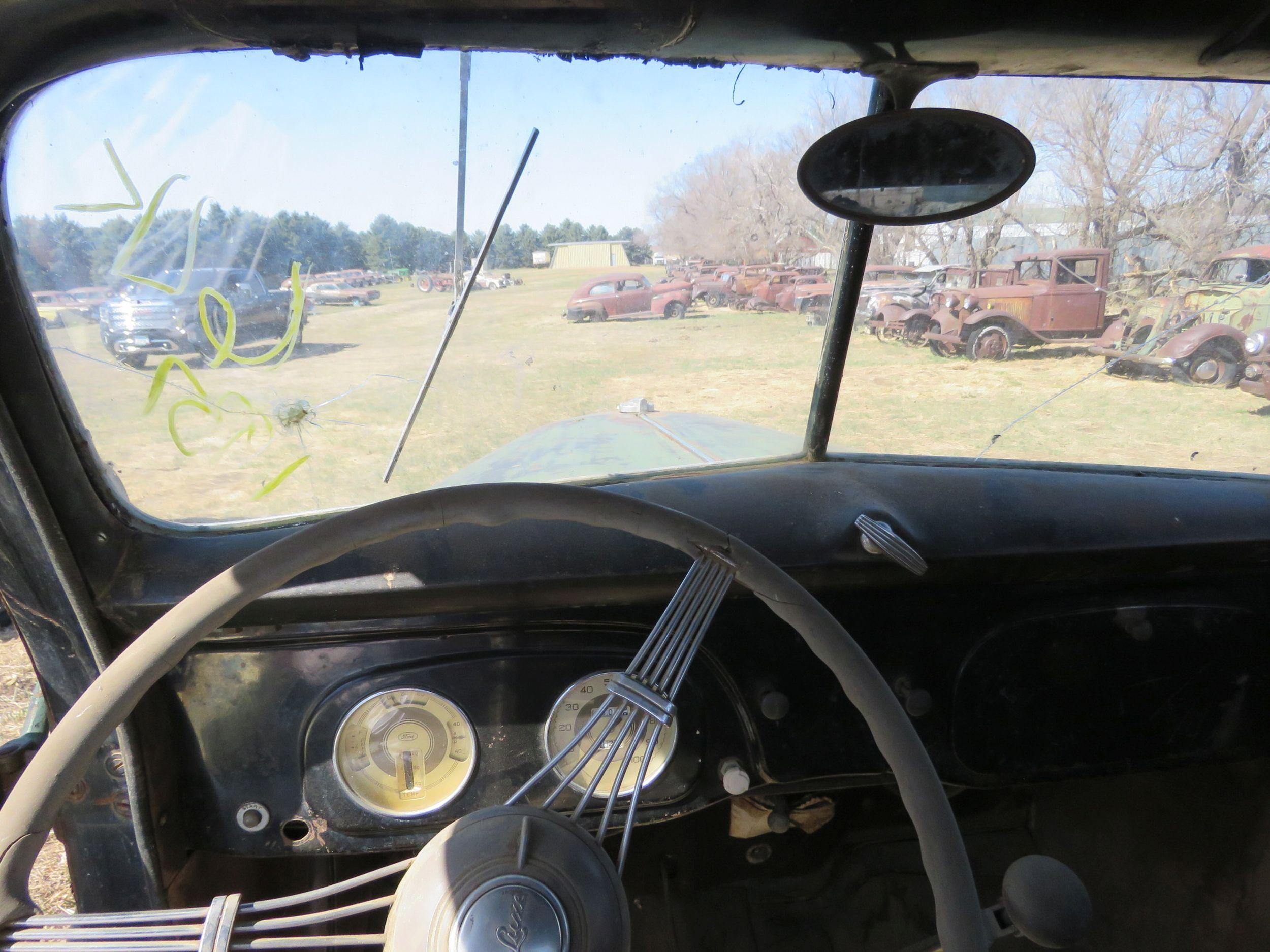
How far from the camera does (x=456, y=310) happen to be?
5.55ft

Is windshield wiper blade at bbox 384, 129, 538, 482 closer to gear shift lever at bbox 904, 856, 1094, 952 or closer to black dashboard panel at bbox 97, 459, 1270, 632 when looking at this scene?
black dashboard panel at bbox 97, 459, 1270, 632

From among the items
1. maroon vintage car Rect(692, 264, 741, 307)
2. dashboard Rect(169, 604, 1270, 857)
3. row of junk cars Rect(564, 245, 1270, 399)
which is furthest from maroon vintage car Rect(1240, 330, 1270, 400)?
maroon vintage car Rect(692, 264, 741, 307)

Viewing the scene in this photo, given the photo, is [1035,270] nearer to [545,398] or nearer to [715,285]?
[715,285]

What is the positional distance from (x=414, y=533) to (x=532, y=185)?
2.55 ft

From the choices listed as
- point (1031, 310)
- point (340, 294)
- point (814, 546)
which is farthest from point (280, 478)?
point (1031, 310)

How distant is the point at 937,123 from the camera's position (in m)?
1.49

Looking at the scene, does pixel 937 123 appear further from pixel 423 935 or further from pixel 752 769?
pixel 423 935

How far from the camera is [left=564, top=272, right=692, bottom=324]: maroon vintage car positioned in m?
1.80

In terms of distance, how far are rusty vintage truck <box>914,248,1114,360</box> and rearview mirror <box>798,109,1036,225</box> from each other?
0.29m

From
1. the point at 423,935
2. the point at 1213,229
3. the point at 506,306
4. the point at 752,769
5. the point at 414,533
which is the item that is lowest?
the point at 752,769

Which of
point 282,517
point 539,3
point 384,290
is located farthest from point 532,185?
point 282,517

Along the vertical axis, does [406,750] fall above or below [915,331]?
below

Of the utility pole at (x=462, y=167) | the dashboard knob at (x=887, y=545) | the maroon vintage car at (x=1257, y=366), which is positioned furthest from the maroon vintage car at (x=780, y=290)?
the maroon vintage car at (x=1257, y=366)

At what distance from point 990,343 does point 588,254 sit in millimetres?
966
